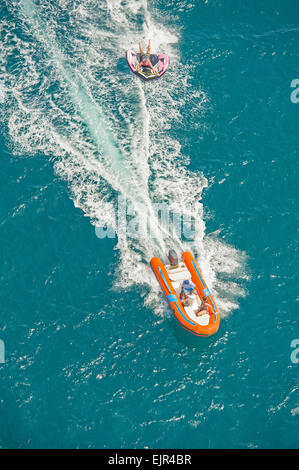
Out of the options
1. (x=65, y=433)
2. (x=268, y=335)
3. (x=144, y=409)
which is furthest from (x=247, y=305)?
(x=65, y=433)

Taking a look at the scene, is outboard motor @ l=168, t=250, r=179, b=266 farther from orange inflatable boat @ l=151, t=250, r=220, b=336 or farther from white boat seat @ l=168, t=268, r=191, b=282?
white boat seat @ l=168, t=268, r=191, b=282

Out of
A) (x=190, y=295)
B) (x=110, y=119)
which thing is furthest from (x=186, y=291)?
(x=110, y=119)

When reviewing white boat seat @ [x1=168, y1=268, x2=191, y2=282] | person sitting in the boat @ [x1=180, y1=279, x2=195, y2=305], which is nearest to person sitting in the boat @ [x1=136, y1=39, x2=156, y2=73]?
white boat seat @ [x1=168, y1=268, x2=191, y2=282]

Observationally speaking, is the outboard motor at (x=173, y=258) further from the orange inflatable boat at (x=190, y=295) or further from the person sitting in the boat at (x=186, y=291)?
the person sitting in the boat at (x=186, y=291)

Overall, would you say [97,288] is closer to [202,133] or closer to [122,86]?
[202,133]

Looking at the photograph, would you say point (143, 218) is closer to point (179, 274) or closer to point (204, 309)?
point (179, 274)

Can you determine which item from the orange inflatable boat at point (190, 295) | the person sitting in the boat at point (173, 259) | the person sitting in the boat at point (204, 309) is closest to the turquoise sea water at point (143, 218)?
the orange inflatable boat at point (190, 295)
